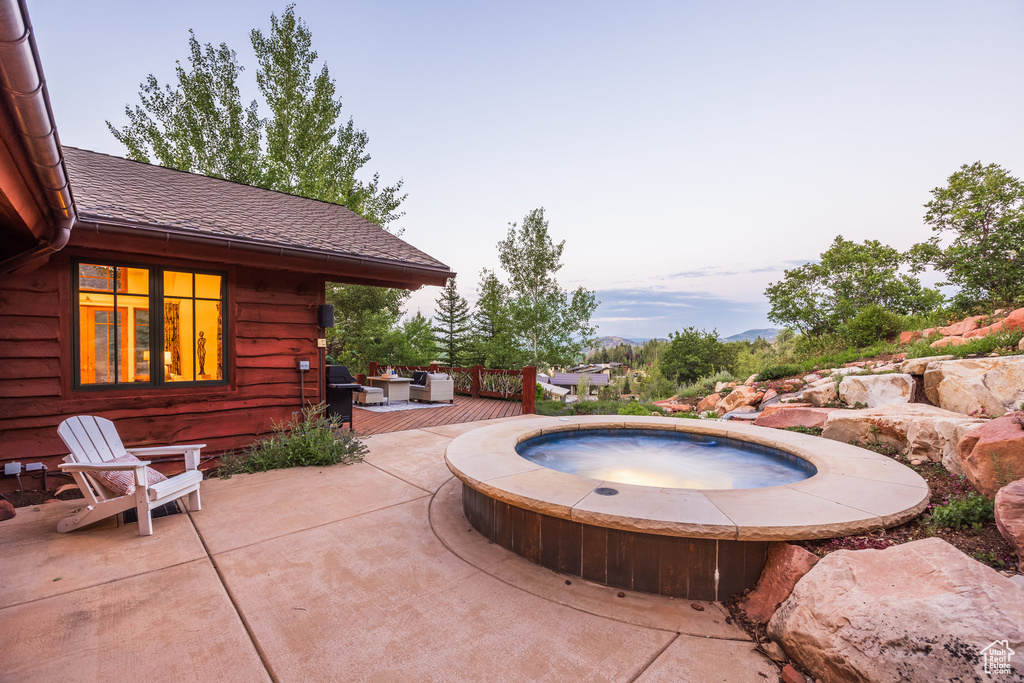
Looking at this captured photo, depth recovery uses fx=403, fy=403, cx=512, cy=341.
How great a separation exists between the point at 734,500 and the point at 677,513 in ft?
1.74

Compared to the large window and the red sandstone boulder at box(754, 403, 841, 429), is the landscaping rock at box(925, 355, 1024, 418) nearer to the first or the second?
the red sandstone boulder at box(754, 403, 841, 429)

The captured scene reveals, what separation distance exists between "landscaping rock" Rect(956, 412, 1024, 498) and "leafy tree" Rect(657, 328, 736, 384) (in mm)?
28534

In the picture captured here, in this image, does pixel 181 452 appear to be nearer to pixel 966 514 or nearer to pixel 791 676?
pixel 791 676

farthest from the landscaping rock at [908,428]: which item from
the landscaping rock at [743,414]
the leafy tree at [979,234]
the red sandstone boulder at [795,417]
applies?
the leafy tree at [979,234]

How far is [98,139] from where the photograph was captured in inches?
558

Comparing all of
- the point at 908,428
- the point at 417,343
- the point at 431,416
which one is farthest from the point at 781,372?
the point at 417,343

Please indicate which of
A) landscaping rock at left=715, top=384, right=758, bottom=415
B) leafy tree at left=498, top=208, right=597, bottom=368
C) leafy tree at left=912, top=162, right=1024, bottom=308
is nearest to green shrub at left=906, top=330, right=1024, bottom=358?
landscaping rock at left=715, top=384, right=758, bottom=415

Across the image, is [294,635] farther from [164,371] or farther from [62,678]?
[164,371]

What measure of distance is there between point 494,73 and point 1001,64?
33.7ft

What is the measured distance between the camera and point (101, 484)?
3.18m

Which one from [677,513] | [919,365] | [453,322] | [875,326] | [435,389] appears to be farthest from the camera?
[453,322]

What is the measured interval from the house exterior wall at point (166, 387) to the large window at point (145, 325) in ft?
0.46

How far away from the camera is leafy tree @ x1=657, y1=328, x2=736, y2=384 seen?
30.2 meters

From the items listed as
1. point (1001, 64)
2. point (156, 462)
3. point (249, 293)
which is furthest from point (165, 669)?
point (1001, 64)
